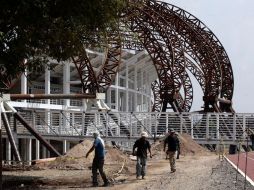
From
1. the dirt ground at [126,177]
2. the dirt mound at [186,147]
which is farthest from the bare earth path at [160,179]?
the dirt mound at [186,147]

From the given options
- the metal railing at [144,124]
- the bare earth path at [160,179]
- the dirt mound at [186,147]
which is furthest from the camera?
the metal railing at [144,124]

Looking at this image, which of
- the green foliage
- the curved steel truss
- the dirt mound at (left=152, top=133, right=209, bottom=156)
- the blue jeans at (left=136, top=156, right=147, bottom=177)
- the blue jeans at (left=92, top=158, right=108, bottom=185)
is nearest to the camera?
the green foliage

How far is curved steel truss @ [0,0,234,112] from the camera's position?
146 feet

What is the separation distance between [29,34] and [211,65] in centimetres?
4285

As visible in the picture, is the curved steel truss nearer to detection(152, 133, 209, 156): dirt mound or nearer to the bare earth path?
detection(152, 133, 209, 156): dirt mound

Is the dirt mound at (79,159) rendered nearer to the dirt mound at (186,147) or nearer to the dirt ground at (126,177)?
the dirt ground at (126,177)

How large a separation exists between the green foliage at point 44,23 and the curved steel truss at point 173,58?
26527 mm

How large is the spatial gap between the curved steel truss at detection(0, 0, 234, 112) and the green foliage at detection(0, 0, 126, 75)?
26.5 meters

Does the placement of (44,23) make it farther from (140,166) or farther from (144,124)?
(144,124)

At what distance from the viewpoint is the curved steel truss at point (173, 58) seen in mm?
44594

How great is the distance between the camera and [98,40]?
53.1ft

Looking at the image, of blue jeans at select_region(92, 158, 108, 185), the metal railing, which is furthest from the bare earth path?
the metal railing

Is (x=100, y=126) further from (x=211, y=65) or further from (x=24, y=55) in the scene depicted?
(x=24, y=55)

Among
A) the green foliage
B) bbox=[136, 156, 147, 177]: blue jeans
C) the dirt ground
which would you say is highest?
the green foliage
